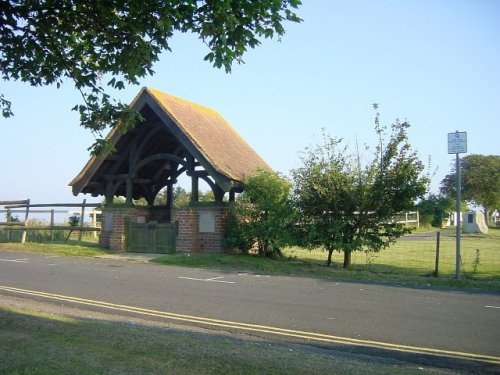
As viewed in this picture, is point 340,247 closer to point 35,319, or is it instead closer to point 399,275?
point 399,275

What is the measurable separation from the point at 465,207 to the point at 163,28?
75655 mm

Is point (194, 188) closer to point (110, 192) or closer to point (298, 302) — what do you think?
point (110, 192)

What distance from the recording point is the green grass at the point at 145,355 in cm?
509

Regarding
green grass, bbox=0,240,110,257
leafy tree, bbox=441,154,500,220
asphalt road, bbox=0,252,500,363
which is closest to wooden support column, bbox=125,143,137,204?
green grass, bbox=0,240,110,257

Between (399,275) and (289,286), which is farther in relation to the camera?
(399,275)

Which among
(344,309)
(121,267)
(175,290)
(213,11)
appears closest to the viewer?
(213,11)

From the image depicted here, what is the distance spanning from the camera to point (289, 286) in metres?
12.7

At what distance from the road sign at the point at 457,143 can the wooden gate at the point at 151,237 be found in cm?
1122

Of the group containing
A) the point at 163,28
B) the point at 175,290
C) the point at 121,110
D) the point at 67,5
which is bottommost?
the point at 175,290

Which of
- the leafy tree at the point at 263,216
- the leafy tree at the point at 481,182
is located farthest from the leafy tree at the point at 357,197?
the leafy tree at the point at 481,182

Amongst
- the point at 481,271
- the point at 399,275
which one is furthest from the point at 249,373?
the point at 481,271

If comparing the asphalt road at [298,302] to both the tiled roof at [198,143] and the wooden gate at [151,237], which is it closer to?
the wooden gate at [151,237]

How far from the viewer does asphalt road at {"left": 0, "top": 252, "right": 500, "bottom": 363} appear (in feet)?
25.6

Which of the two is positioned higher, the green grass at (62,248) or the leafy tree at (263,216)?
the leafy tree at (263,216)
